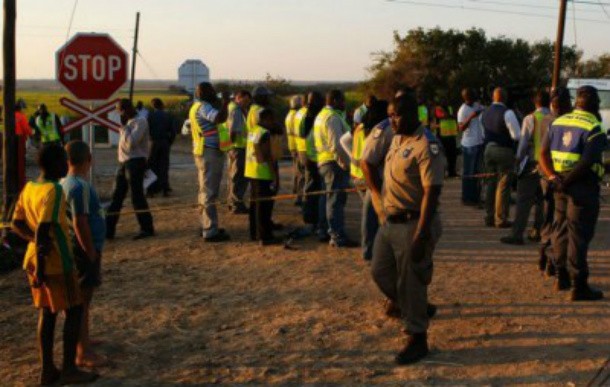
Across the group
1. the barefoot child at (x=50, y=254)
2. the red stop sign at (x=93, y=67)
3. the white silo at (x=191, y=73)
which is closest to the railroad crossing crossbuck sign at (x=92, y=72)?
the red stop sign at (x=93, y=67)

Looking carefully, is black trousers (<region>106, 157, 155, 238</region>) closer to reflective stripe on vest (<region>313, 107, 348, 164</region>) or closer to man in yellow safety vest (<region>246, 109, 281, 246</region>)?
man in yellow safety vest (<region>246, 109, 281, 246</region>)

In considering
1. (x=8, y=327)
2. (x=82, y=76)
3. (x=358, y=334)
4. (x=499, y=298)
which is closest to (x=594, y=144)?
(x=499, y=298)

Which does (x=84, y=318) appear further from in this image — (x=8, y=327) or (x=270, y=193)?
(x=270, y=193)

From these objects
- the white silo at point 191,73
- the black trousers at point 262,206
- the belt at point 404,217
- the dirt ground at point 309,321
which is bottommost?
the dirt ground at point 309,321

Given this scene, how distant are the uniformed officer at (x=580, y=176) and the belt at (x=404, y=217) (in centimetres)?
208

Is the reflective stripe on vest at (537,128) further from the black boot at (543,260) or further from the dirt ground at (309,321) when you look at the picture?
the black boot at (543,260)

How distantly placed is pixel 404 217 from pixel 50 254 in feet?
8.20

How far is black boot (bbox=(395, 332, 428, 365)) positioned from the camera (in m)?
5.36

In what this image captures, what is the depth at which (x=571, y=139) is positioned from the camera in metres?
6.72

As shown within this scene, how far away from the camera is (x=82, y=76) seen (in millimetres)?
9227

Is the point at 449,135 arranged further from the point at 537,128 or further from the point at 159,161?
the point at 537,128

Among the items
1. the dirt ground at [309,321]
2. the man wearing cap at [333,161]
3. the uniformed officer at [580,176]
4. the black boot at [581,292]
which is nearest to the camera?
the dirt ground at [309,321]

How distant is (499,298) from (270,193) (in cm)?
348

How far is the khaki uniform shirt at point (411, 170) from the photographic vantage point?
16.9ft
